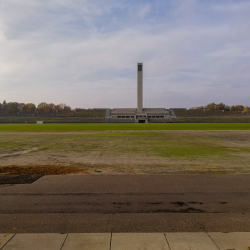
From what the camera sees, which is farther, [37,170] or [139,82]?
[139,82]

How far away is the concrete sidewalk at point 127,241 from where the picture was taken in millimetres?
4223

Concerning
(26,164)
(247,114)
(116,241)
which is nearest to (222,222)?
(116,241)

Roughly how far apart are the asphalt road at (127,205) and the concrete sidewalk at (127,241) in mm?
215

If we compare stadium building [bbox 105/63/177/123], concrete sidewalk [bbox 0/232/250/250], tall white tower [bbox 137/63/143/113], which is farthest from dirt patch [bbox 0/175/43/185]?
tall white tower [bbox 137/63/143/113]

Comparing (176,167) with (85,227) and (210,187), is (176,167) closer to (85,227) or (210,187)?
(210,187)

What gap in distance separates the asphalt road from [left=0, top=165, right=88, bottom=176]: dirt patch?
1.49 metres

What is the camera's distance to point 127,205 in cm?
610

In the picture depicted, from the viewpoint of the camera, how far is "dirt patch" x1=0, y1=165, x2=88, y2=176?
395 inches

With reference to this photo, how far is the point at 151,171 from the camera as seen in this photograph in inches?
404

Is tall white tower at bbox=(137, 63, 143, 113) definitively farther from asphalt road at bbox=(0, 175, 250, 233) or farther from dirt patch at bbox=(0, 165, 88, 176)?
asphalt road at bbox=(0, 175, 250, 233)

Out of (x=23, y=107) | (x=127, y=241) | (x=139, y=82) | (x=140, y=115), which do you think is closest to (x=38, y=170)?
(x=127, y=241)

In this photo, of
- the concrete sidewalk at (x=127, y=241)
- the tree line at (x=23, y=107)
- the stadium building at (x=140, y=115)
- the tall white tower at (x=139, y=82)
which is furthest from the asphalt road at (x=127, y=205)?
the tree line at (x=23, y=107)

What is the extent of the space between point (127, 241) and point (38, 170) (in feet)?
25.0

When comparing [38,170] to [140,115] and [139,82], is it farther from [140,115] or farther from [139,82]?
[139,82]
